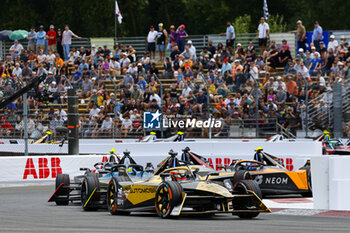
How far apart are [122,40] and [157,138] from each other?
406 inches

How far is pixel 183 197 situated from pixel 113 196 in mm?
2174

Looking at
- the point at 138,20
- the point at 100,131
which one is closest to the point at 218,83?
the point at 100,131

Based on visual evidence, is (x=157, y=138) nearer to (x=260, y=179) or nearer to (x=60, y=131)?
(x=60, y=131)

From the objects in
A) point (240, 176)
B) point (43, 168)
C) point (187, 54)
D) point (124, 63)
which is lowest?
point (43, 168)

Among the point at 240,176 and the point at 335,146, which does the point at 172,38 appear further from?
the point at 240,176

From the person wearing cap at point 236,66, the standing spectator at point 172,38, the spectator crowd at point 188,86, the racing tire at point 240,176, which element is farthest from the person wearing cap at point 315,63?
the racing tire at point 240,176

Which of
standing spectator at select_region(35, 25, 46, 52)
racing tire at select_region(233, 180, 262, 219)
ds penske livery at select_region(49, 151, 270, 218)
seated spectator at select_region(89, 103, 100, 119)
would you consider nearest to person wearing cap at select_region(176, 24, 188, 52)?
seated spectator at select_region(89, 103, 100, 119)

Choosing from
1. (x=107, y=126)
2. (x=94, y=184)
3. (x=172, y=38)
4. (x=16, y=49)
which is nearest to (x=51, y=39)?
(x=16, y=49)

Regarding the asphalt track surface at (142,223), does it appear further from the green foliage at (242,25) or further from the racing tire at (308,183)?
the green foliage at (242,25)

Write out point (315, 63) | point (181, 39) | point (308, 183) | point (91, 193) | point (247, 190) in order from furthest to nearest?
point (181, 39) < point (315, 63) < point (308, 183) < point (91, 193) < point (247, 190)

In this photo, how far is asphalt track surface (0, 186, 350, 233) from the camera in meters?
11.1

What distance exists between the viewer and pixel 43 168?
879 inches

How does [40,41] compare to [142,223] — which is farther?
[40,41]

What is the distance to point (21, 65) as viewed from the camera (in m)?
32.0
